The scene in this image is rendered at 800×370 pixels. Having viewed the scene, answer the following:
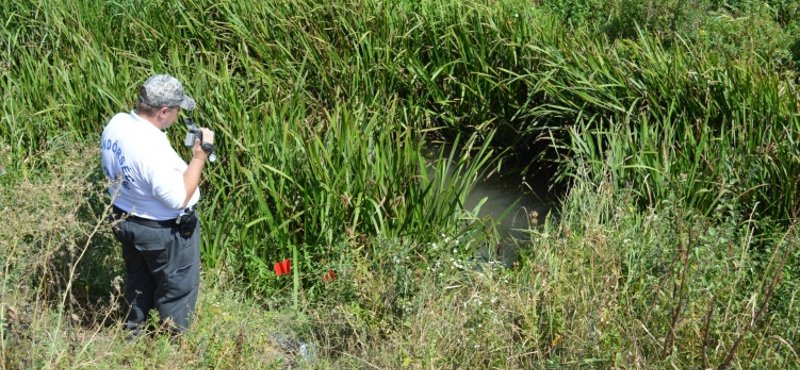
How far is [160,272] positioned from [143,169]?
1.69 ft

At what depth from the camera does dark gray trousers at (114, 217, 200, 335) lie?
3355mm

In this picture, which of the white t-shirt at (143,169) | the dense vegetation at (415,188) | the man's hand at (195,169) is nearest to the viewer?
the white t-shirt at (143,169)

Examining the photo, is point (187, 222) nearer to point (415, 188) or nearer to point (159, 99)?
point (159, 99)

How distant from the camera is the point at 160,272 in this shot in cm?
345

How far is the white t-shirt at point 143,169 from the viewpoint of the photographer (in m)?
3.16

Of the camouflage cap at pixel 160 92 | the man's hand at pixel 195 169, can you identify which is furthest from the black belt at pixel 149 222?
the camouflage cap at pixel 160 92

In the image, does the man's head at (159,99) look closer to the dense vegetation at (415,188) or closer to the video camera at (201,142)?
the video camera at (201,142)

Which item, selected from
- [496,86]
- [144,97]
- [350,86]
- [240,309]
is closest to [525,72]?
[496,86]

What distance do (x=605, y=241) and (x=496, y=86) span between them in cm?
270

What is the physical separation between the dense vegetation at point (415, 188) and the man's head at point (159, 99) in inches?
16.1

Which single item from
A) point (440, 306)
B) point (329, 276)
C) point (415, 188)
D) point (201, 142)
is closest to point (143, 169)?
point (201, 142)

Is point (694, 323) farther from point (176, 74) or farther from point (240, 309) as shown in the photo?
point (176, 74)

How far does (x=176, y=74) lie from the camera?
5336 millimetres

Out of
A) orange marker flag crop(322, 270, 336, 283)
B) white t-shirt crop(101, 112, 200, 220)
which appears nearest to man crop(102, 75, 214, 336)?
white t-shirt crop(101, 112, 200, 220)
